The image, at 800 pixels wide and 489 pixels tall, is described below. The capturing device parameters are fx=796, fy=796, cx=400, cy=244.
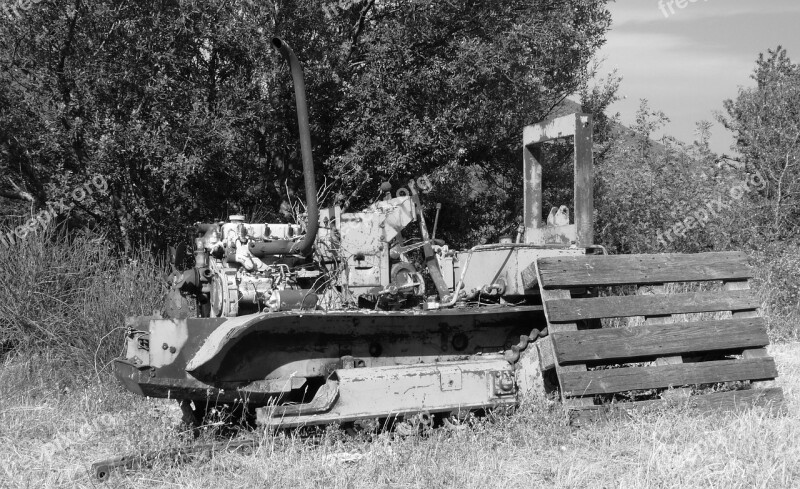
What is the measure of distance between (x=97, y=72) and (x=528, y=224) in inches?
205

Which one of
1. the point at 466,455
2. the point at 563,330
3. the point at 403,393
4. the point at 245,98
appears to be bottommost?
the point at 466,455

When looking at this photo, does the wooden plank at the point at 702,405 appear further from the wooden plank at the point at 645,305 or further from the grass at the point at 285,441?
the wooden plank at the point at 645,305

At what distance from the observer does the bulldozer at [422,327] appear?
579 centimetres

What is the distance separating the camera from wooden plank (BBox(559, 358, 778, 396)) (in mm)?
6078

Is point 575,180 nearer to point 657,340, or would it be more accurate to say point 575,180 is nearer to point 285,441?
point 657,340

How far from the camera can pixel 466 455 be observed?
525 cm

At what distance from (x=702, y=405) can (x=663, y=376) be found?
373 millimetres

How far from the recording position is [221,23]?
384 inches

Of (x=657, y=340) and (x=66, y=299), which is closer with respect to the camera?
(x=657, y=340)

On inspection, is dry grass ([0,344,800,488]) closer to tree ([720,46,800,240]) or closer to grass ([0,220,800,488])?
grass ([0,220,800,488])

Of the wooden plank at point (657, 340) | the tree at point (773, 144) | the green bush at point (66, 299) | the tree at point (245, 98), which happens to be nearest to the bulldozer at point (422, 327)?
the wooden plank at point (657, 340)

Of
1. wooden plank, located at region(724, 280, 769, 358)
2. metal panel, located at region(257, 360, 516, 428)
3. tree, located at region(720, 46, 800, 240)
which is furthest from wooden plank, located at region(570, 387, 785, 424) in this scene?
tree, located at region(720, 46, 800, 240)

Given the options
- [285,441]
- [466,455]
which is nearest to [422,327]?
[466,455]

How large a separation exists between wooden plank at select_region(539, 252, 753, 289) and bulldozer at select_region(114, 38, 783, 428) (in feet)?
0.04
